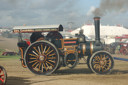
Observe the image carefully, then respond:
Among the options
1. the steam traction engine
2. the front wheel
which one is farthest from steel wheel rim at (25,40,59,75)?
the front wheel

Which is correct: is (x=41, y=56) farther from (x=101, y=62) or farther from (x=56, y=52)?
(x=101, y=62)

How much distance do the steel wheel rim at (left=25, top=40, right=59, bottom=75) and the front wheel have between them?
1550mm

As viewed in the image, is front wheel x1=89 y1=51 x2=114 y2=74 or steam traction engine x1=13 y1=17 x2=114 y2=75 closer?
steam traction engine x1=13 y1=17 x2=114 y2=75

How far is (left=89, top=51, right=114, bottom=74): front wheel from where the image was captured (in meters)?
7.54

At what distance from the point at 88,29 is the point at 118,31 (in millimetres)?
17777

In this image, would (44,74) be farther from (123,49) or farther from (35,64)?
(123,49)

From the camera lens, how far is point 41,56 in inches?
292

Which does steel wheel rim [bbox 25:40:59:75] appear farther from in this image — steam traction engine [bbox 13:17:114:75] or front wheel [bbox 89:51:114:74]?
front wheel [bbox 89:51:114:74]

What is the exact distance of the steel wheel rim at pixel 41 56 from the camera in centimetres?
739

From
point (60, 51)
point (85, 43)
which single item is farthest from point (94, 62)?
point (60, 51)

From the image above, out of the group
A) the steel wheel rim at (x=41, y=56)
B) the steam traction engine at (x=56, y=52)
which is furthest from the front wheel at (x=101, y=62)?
the steel wheel rim at (x=41, y=56)

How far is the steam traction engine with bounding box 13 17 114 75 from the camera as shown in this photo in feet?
24.3

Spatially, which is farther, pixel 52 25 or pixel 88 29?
pixel 88 29

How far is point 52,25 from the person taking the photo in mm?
7598
